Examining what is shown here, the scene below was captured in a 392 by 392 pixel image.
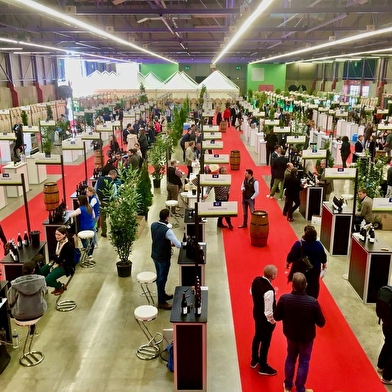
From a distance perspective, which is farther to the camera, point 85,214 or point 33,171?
point 33,171

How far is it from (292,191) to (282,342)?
16.1 ft

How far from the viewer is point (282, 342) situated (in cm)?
572

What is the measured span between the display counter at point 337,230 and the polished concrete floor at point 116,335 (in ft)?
0.80

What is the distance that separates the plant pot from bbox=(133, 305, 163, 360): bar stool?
71.5 inches

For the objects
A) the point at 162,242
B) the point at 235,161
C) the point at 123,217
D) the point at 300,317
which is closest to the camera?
the point at 300,317

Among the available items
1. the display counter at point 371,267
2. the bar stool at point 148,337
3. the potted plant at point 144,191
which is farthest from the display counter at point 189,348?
the potted plant at point 144,191

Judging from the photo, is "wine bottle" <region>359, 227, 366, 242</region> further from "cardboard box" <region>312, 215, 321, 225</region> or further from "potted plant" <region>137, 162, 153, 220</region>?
"potted plant" <region>137, 162, 153, 220</region>

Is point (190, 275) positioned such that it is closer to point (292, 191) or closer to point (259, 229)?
point (259, 229)

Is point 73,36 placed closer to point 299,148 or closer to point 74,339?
point 299,148

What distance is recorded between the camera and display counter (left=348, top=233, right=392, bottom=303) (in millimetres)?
6422

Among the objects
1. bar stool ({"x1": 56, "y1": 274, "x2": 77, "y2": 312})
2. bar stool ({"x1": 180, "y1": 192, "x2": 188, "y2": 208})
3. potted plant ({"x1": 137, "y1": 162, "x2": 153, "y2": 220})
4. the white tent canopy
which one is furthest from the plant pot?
the white tent canopy

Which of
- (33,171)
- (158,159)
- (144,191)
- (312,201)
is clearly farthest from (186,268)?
(33,171)

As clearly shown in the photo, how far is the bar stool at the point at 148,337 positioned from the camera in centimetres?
510

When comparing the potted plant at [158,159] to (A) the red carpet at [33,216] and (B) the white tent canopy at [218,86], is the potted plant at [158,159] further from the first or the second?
(B) the white tent canopy at [218,86]
